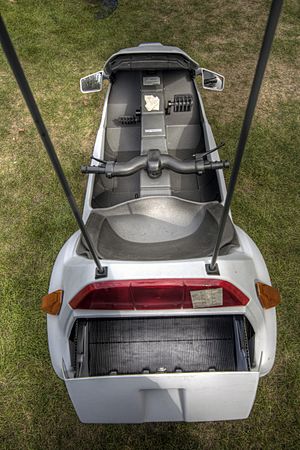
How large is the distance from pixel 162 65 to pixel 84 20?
15.0ft

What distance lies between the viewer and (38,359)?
3330 millimetres

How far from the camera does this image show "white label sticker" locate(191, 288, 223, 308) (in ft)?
6.88

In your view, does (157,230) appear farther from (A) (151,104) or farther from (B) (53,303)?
(A) (151,104)

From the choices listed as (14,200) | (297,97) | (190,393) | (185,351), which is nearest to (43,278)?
(14,200)

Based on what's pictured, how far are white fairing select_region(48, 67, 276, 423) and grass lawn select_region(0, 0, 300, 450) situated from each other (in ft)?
3.25

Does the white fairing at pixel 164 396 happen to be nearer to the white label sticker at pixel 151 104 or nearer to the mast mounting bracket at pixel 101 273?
the mast mounting bracket at pixel 101 273

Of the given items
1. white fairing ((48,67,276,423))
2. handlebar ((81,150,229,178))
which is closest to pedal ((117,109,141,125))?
handlebar ((81,150,229,178))

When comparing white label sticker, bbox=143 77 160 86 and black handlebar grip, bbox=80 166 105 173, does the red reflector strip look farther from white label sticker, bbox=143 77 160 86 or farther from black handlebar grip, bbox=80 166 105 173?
white label sticker, bbox=143 77 160 86

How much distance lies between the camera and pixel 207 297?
2.12m

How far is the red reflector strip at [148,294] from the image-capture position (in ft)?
6.75

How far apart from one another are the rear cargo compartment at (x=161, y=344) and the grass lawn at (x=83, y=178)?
2.94 ft

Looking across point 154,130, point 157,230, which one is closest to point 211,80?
point 154,130

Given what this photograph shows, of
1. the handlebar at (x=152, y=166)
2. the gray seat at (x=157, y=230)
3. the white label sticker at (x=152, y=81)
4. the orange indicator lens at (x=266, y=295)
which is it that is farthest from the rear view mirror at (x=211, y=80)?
the orange indicator lens at (x=266, y=295)

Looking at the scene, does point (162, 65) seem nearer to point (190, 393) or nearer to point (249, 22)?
point (190, 393)
